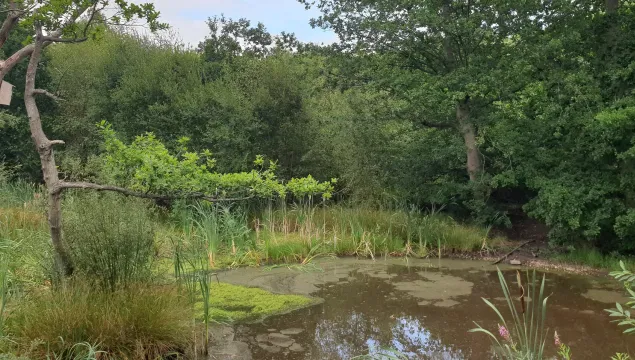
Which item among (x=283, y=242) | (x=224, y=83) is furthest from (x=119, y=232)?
(x=224, y=83)

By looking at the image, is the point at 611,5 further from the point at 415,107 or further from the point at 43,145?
the point at 43,145

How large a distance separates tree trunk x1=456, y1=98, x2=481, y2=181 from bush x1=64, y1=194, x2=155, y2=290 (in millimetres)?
5976

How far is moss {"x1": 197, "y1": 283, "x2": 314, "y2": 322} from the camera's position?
4.67 meters

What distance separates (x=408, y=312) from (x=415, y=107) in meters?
4.22

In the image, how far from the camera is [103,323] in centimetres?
321

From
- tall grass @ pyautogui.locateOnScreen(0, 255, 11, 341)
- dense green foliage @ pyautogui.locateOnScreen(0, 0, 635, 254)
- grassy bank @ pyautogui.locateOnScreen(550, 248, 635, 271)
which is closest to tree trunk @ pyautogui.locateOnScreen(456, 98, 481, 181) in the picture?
dense green foliage @ pyautogui.locateOnScreen(0, 0, 635, 254)

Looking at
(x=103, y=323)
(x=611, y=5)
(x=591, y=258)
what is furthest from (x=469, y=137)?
(x=103, y=323)

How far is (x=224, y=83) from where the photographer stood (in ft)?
34.2

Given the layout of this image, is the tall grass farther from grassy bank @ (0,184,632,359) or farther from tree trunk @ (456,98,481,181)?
tree trunk @ (456,98,481,181)

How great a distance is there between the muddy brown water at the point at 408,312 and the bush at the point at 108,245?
3.63 feet

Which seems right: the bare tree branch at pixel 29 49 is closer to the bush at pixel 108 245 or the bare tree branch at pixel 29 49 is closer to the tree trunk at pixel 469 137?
the bush at pixel 108 245

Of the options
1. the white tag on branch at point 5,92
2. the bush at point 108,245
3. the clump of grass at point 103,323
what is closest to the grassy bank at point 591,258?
the clump of grass at point 103,323

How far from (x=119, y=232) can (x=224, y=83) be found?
7.20 m

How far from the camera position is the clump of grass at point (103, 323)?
123 inches
